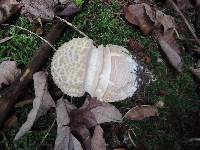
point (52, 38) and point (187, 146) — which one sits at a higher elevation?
point (52, 38)

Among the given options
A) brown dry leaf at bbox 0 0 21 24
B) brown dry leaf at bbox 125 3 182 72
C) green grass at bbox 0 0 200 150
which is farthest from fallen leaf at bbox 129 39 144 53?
brown dry leaf at bbox 0 0 21 24

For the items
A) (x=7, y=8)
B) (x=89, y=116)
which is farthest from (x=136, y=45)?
(x=7, y=8)

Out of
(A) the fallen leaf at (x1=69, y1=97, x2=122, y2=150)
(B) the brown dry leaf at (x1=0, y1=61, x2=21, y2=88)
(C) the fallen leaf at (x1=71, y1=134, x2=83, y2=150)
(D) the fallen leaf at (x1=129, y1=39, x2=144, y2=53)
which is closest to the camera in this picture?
(C) the fallen leaf at (x1=71, y1=134, x2=83, y2=150)

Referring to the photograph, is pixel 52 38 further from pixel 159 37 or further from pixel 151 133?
pixel 151 133

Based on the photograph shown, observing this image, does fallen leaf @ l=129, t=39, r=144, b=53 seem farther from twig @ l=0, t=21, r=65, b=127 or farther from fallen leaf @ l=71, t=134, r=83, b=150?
fallen leaf @ l=71, t=134, r=83, b=150

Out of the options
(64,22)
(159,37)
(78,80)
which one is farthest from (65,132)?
(159,37)

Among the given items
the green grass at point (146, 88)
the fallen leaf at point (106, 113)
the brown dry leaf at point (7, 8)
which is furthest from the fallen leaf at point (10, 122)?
the brown dry leaf at point (7, 8)

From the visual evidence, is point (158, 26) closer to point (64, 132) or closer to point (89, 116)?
point (89, 116)
